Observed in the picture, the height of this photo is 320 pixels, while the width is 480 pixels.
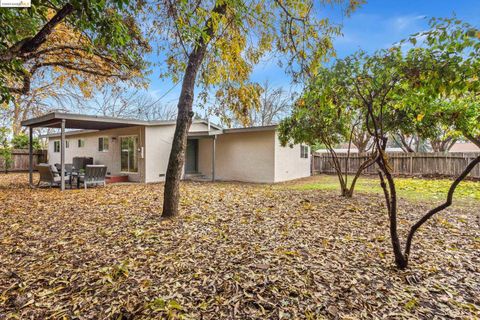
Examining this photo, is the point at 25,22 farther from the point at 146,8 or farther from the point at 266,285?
the point at 266,285

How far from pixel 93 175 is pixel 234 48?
26.5 feet

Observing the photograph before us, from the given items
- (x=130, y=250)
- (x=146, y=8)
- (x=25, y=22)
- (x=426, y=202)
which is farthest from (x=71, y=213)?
(x=426, y=202)

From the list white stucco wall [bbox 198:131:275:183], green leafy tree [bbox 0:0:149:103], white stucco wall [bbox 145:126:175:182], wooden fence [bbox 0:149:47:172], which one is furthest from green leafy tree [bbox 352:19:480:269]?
wooden fence [bbox 0:149:47:172]

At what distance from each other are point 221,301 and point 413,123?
244 inches

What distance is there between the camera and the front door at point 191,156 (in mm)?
15148

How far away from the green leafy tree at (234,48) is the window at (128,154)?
26.2ft

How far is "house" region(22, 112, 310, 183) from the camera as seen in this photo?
12.6 m

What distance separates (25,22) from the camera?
5.29 m

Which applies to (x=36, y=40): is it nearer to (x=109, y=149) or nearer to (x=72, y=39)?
(x=72, y=39)

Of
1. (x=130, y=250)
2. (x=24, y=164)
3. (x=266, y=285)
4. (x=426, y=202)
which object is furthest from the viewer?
(x=24, y=164)

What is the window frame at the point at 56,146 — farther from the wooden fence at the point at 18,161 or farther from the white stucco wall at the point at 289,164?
the white stucco wall at the point at 289,164

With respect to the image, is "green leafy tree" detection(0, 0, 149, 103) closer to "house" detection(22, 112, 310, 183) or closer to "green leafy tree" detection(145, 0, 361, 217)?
"green leafy tree" detection(145, 0, 361, 217)

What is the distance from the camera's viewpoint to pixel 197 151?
15.4m

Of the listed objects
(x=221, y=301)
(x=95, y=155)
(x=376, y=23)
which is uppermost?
(x=376, y=23)
